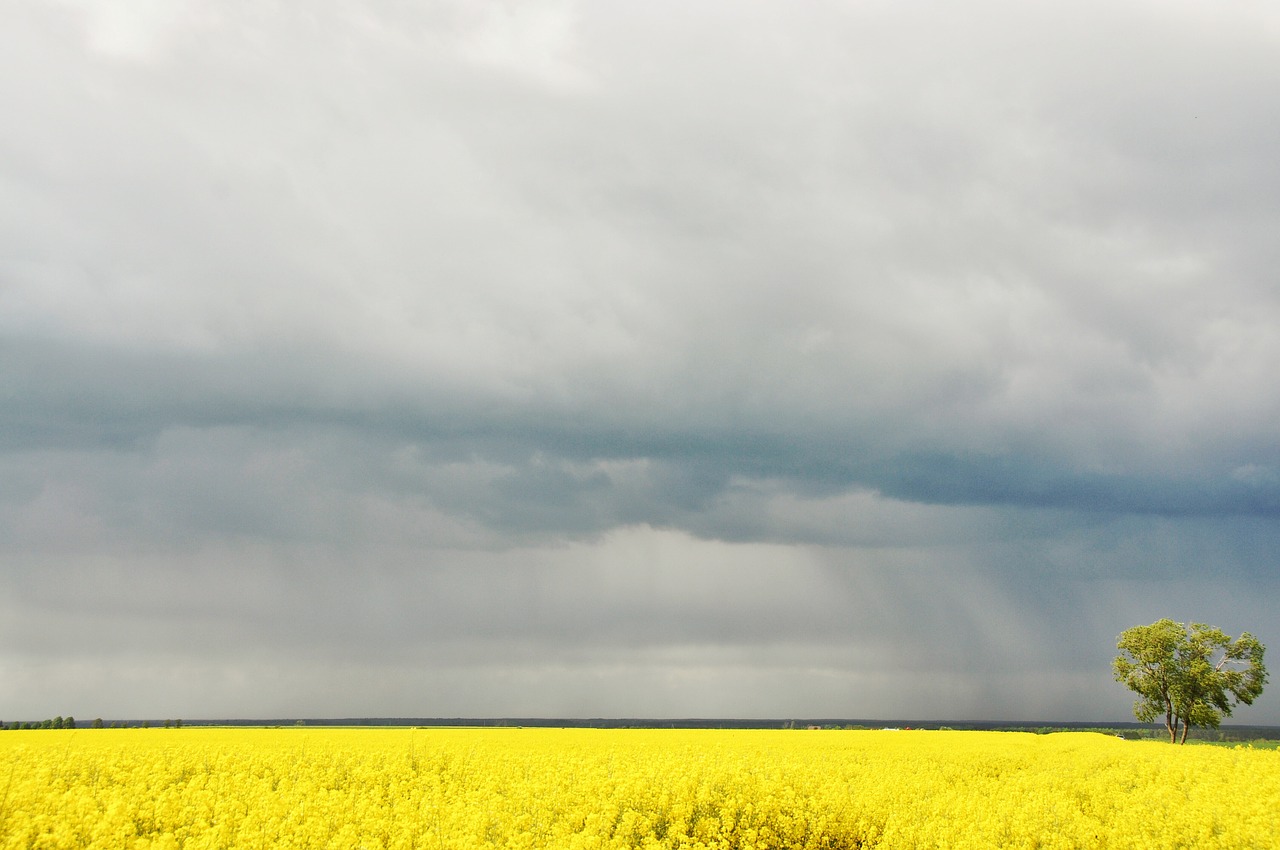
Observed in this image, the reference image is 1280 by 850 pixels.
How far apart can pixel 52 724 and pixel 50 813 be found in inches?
4013

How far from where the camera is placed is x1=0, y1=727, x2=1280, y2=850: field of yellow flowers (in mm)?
18844

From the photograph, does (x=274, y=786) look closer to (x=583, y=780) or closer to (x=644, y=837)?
(x=583, y=780)

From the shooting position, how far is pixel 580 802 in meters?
21.1

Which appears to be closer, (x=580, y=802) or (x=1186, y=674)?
(x=580, y=802)

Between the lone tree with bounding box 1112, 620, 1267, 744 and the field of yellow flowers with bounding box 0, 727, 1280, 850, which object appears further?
the lone tree with bounding box 1112, 620, 1267, 744

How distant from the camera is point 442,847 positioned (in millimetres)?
17578

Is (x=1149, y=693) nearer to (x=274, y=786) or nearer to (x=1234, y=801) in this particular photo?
(x=1234, y=801)

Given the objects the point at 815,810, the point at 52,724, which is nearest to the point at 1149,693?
the point at 815,810

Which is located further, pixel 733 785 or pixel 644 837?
pixel 733 785

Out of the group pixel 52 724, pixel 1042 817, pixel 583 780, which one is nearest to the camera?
pixel 1042 817

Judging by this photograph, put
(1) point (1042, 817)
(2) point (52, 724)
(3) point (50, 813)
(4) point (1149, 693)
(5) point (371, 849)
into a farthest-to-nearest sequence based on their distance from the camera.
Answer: (2) point (52, 724) < (4) point (1149, 693) < (1) point (1042, 817) < (3) point (50, 813) < (5) point (371, 849)

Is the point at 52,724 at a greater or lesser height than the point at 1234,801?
lesser

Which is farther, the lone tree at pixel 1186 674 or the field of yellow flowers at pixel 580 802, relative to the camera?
the lone tree at pixel 1186 674

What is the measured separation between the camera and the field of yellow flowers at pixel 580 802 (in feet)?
61.8
